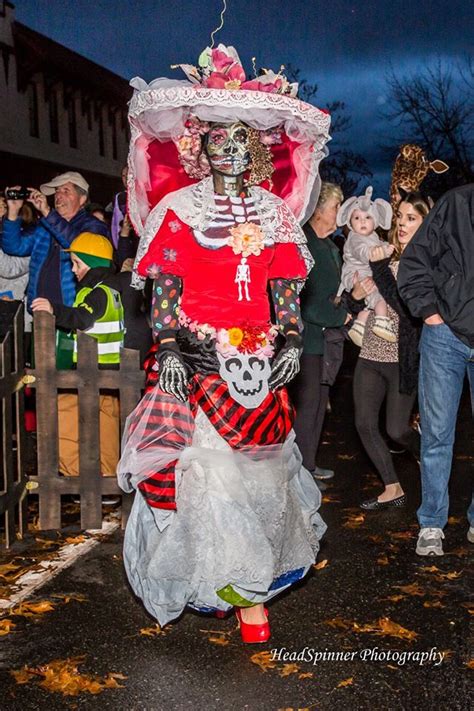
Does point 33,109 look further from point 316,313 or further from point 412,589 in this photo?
point 412,589

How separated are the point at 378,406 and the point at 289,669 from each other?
298cm

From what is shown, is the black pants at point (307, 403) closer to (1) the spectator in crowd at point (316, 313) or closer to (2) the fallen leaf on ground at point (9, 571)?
(1) the spectator in crowd at point (316, 313)

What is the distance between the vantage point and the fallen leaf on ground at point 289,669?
421 centimetres

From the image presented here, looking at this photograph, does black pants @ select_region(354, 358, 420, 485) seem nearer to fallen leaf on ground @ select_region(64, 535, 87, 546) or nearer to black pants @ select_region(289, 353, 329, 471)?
black pants @ select_region(289, 353, 329, 471)

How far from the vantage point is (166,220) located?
4.58 metres

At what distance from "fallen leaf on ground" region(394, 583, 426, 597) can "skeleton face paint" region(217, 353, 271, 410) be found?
4.95ft

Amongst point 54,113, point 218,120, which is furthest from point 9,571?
point 54,113

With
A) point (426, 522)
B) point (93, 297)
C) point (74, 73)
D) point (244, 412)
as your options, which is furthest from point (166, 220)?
point (74, 73)

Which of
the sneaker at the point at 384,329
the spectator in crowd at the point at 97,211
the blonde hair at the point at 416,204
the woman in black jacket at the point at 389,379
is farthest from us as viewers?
the spectator in crowd at the point at 97,211

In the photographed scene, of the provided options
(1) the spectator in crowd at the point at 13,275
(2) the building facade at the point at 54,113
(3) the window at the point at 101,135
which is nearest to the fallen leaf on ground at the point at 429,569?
(1) the spectator in crowd at the point at 13,275

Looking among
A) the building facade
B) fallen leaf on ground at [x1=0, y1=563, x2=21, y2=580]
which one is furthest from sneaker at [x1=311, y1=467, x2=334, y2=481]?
the building facade

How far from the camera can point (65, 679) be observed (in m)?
4.16

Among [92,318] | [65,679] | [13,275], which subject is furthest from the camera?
[13,275]

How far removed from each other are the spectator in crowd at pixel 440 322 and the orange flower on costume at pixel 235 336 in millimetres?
1565
